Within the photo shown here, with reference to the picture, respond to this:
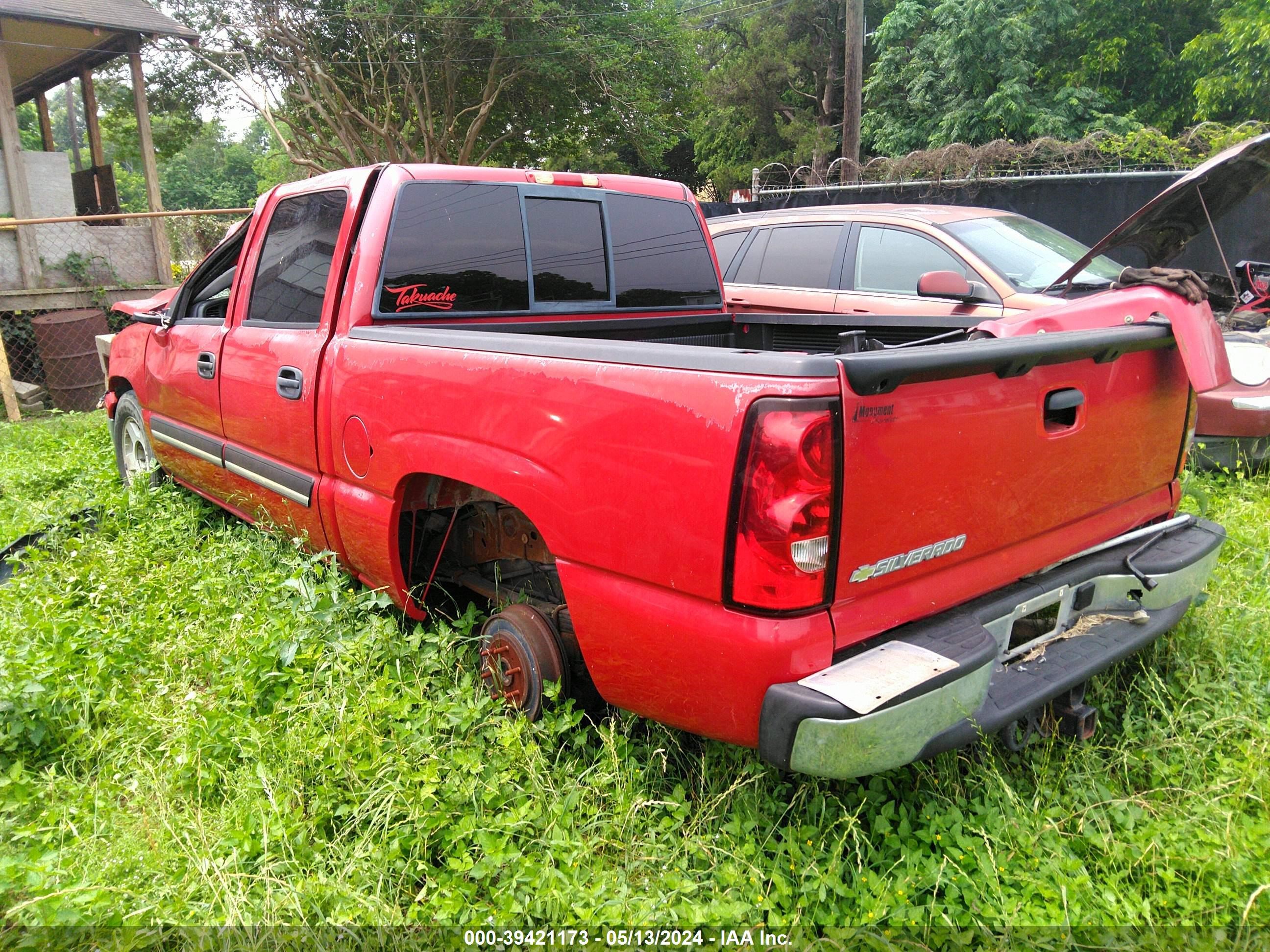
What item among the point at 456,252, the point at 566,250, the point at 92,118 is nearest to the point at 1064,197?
the point at 566,250

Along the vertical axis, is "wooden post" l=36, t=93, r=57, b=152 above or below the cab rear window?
above

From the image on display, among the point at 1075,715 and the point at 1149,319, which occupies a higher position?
the point at 1149,319

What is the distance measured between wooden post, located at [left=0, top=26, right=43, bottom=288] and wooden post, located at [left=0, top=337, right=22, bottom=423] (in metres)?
2.49

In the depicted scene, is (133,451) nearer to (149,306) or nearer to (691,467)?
(149,306)

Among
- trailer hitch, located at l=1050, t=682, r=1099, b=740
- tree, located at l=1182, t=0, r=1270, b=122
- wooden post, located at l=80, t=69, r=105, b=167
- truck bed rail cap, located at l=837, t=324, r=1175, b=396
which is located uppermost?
tree, located at l=1182, t=0, r=1270, b=122

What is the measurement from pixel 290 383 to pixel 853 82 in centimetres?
1473

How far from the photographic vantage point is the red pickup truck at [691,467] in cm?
202

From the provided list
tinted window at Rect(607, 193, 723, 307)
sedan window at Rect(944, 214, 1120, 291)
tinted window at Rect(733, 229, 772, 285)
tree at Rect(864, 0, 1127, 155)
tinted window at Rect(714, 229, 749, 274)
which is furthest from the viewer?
tree at Rect(864, 0, 1127, 155)

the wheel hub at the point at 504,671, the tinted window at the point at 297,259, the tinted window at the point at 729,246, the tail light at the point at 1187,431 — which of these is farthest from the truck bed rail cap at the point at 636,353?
the tinted window at the point at 729,246

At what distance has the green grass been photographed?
87.6 inches

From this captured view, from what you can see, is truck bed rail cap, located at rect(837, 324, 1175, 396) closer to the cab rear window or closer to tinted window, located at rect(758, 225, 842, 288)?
the cab rear window

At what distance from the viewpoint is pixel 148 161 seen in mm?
13469

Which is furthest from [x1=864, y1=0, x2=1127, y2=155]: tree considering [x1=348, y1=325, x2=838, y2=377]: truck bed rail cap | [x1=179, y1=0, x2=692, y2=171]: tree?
[x1=348, y1=325, x2=838, y2=377]: truck bed rail cap

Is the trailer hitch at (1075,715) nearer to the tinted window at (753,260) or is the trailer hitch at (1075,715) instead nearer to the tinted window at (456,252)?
the tinted window at (456,252)
